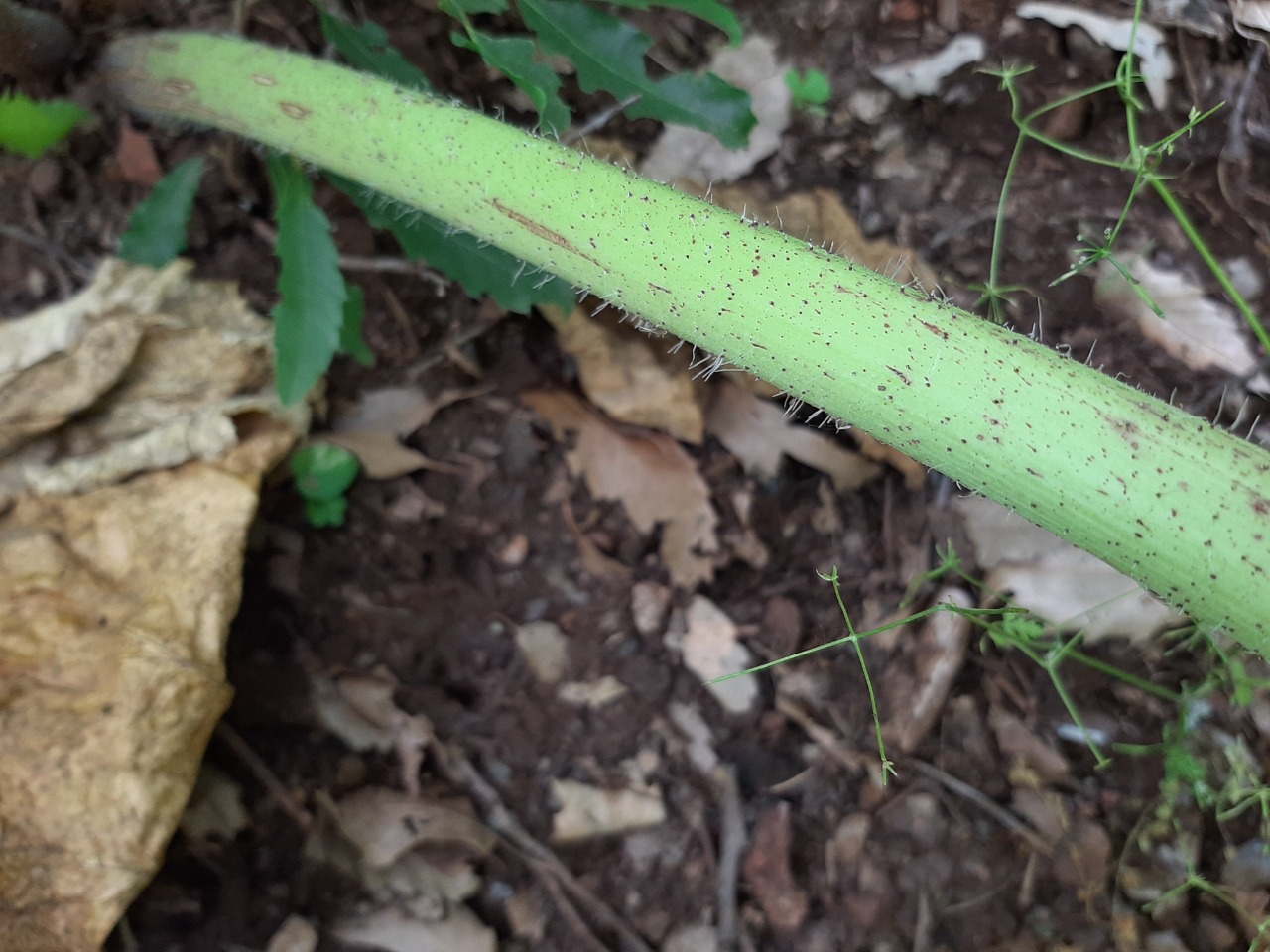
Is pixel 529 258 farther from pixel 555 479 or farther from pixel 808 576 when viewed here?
pixel 808 576

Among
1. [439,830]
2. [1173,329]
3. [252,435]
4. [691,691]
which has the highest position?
[1173,329]

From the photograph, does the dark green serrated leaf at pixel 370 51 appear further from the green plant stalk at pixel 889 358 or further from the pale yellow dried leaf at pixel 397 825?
the pale yellow dried leaf at pixel 397 825

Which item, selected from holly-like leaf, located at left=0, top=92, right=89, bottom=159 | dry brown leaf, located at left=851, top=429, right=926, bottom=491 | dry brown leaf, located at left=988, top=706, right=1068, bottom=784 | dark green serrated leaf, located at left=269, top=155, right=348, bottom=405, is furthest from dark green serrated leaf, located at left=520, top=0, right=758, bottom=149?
dry brown leaf, located at left=988, top=706, right=1068, bottom=784

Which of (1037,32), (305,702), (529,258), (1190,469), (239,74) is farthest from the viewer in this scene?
(1037,32)

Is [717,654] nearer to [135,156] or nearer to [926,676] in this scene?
[926,676]

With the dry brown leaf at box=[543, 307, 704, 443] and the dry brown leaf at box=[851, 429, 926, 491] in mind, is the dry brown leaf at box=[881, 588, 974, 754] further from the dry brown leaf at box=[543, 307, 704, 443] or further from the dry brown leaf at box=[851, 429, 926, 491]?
the dry brown leaf at box=[543, 307, 704, 443]

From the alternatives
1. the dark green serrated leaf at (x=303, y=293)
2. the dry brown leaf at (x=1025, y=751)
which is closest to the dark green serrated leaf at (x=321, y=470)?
the dark green serrated leaf at (x=303, y=293)

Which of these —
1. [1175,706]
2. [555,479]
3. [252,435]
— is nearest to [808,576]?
[555,479]

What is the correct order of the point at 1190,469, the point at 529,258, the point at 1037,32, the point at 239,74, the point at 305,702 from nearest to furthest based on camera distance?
the point at 1190,469 → the point at 529,258 → the point at 239,74 → the point at 305,702 → the point at 1037,32
